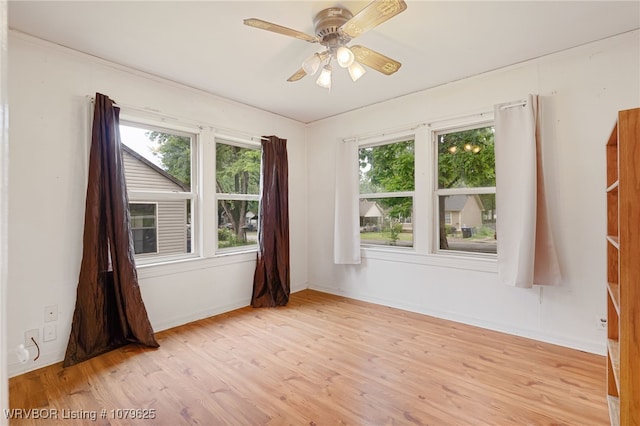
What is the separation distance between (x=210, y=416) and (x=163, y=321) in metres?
1.52

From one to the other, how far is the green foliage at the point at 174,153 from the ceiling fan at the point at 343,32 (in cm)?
178

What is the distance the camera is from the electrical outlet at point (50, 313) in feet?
7.51

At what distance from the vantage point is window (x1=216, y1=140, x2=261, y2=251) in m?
3.56

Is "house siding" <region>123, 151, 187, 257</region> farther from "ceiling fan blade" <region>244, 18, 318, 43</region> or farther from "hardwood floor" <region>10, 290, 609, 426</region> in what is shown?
"ceiling fan blade" <region>244, 18, 318, 43</region>

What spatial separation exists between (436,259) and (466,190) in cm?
78

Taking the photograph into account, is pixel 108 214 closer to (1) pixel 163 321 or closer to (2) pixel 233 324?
(1) pixel 163 321

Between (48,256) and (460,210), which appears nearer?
(48,256)

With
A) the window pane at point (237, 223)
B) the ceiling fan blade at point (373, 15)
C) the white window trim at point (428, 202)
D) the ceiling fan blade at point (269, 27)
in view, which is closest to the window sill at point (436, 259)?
the white window trim at point (428, 202)

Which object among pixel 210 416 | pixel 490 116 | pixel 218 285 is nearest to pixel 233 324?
pixel 218 285

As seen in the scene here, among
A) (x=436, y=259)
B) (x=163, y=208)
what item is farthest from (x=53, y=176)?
(x=436, y=259)

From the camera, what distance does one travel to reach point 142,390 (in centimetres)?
195

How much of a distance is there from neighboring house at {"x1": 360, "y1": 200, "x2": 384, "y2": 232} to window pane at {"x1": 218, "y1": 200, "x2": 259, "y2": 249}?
1.38 m

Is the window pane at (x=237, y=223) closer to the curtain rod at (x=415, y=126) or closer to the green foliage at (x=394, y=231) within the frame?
the curtain rod at (x=415, y=126)

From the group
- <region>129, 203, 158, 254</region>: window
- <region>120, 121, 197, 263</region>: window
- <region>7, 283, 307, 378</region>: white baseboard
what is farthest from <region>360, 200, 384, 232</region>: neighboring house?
<region>129, 203, 158, 254</region>: window
